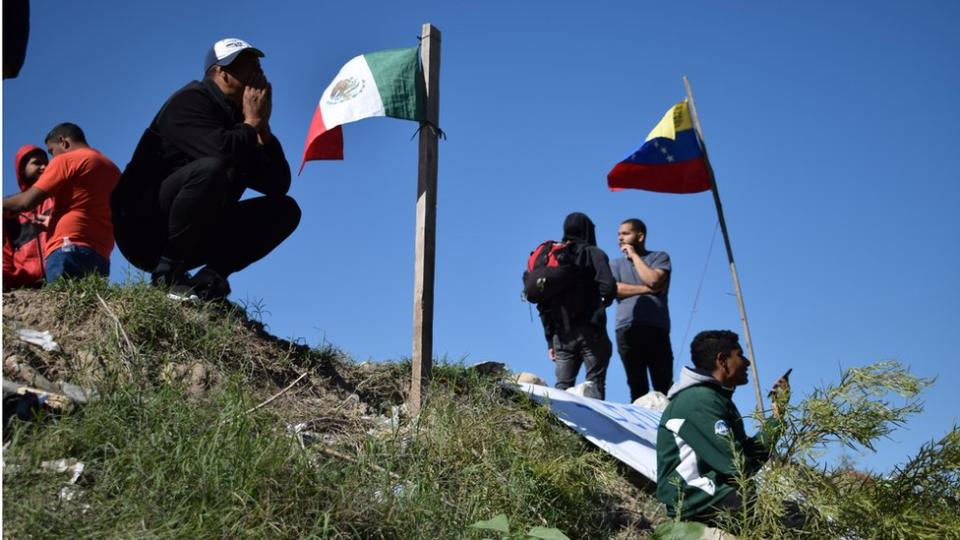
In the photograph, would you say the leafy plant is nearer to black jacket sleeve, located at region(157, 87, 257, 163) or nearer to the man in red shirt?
black jacket sleeve, located at region(157, 87, 257, 163)

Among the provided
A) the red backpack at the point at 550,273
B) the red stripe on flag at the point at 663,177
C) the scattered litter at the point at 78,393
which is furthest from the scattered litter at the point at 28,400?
the red stripe on flag at the point at 663,177

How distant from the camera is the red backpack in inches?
309

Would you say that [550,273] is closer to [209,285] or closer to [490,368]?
[490,368]

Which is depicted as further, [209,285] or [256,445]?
[209,285]

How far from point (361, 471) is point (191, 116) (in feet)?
8.36

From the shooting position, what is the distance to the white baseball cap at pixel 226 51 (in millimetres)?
6238

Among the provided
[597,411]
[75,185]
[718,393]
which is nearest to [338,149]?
[75,185]

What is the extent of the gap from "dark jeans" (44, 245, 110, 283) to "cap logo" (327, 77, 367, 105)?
1.71m

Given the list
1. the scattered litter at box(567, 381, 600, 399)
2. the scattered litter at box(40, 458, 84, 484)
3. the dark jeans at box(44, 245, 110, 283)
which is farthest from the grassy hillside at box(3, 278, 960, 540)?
the scattered litter at box(567, 381, 600, 399)

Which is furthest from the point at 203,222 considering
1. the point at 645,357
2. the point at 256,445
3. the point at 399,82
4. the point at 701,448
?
the point at 645,357

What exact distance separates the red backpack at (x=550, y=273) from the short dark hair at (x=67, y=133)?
3.29 m

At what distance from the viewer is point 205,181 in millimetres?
5973

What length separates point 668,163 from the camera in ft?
32.6

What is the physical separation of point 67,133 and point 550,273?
3.48 m
